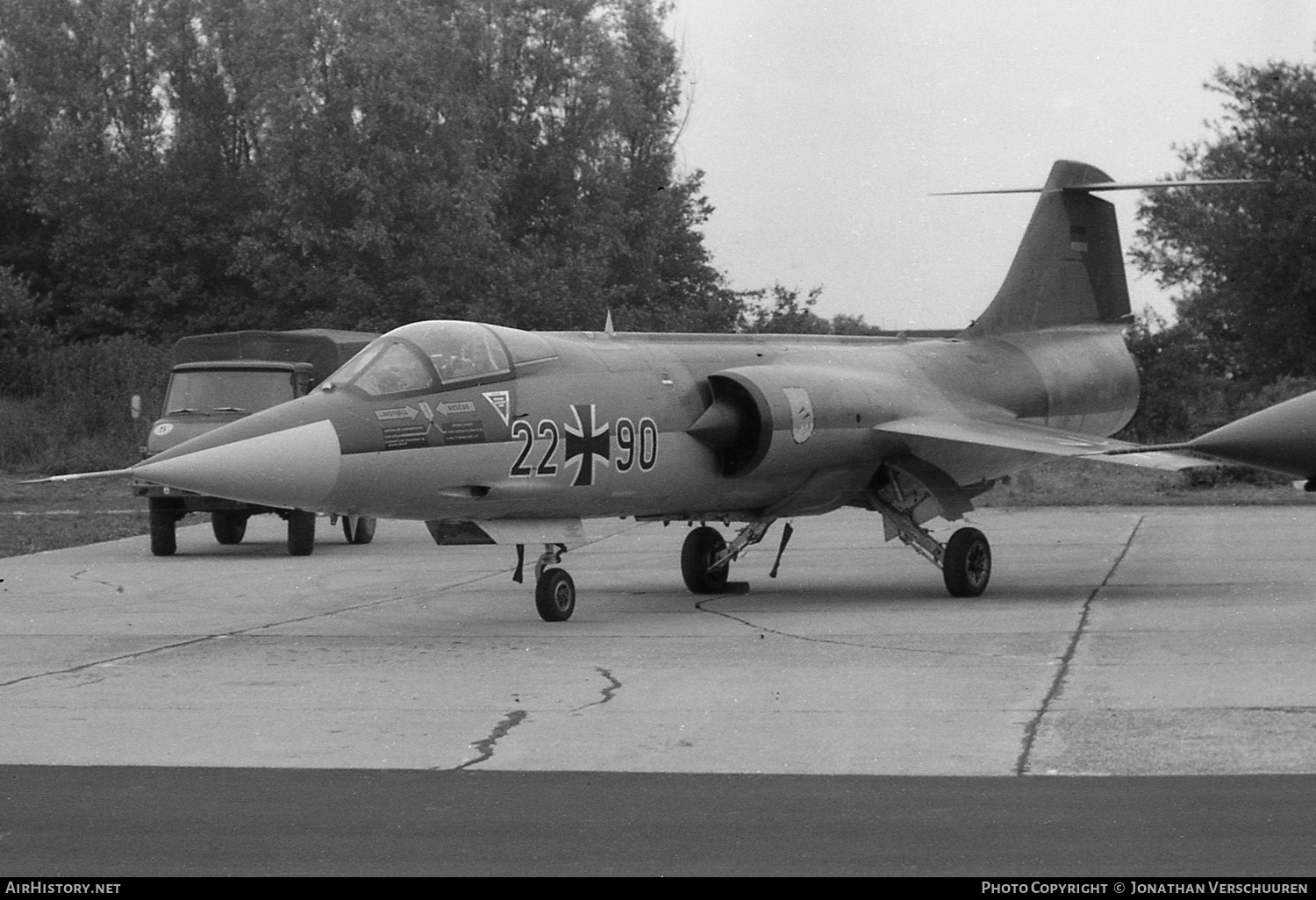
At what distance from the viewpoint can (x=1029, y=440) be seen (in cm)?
1366

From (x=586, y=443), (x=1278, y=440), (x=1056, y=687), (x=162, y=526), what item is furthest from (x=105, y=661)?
(x=162, y=526)

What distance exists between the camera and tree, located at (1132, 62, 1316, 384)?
37438 millimetres

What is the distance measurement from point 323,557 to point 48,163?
31.2m

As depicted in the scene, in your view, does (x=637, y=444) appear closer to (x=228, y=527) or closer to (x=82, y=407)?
(x=228, y=527)

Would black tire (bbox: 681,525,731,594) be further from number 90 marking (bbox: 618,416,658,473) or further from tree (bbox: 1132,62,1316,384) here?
tree (bbox: 1132,62,1316,384)

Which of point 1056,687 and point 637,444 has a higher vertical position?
point 637,444

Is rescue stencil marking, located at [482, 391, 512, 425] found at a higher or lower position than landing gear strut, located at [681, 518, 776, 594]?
higher

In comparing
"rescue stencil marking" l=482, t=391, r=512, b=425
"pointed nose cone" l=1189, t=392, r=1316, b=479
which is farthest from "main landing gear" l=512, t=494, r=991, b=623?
"pointed nose cone" l=1189, t=392, r=1316, b=479

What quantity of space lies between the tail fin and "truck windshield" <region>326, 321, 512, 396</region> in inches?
237

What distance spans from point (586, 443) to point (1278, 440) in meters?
5.46

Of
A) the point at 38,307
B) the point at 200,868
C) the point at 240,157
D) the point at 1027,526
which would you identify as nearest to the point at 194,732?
the point at 200,868

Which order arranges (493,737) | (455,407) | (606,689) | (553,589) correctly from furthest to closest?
(553,589) → (455,407) → (606,689) → (493,737)

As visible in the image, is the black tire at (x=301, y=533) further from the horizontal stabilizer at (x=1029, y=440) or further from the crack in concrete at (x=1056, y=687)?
the crack in concrete at (x=1056, y=687)

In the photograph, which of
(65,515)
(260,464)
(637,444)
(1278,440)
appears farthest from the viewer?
(65,515)
